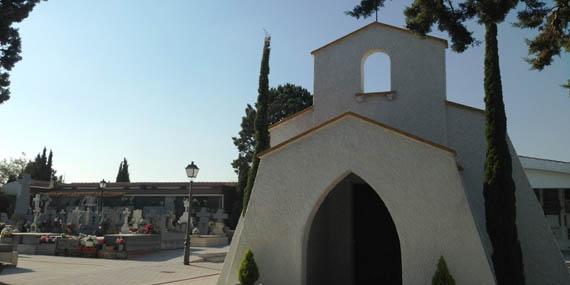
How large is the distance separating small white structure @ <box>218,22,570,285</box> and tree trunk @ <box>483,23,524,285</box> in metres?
0.43

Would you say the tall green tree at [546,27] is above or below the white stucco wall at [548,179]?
above

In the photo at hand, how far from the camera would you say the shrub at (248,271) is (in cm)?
961

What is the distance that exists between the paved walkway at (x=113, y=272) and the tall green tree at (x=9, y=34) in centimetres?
538

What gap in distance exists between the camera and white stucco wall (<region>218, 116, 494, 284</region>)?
8445 mm

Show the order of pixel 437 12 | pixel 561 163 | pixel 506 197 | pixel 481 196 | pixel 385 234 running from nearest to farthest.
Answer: pixel 506 197 < pixel 437 12 < pixel 481 196 < pixel 385 234 < pixel 561 163

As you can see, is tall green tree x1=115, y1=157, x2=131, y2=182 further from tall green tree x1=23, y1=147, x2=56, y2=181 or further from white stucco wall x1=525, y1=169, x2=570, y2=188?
white stucco wall x1=525, y1=169, x2=570, y2=188

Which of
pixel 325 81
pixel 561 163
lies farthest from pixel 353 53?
pixel 561 163

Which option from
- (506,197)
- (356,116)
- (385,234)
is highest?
(356,116)

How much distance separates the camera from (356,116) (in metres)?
9.62

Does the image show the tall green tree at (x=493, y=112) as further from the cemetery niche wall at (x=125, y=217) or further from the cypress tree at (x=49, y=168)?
the cypress tree at (x=49, y=168)

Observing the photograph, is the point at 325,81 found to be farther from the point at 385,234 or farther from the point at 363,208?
the point at 385,234

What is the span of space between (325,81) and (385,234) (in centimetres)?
467

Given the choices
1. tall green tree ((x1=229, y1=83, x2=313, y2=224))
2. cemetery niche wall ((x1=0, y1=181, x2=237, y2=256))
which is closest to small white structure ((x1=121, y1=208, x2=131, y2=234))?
cemetery niche wall ((x1=0, y1=181, x2=237, y2=256))

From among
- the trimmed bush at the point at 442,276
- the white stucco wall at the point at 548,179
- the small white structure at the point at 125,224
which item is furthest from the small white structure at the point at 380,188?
the white stucco wall at the point at 548,179
